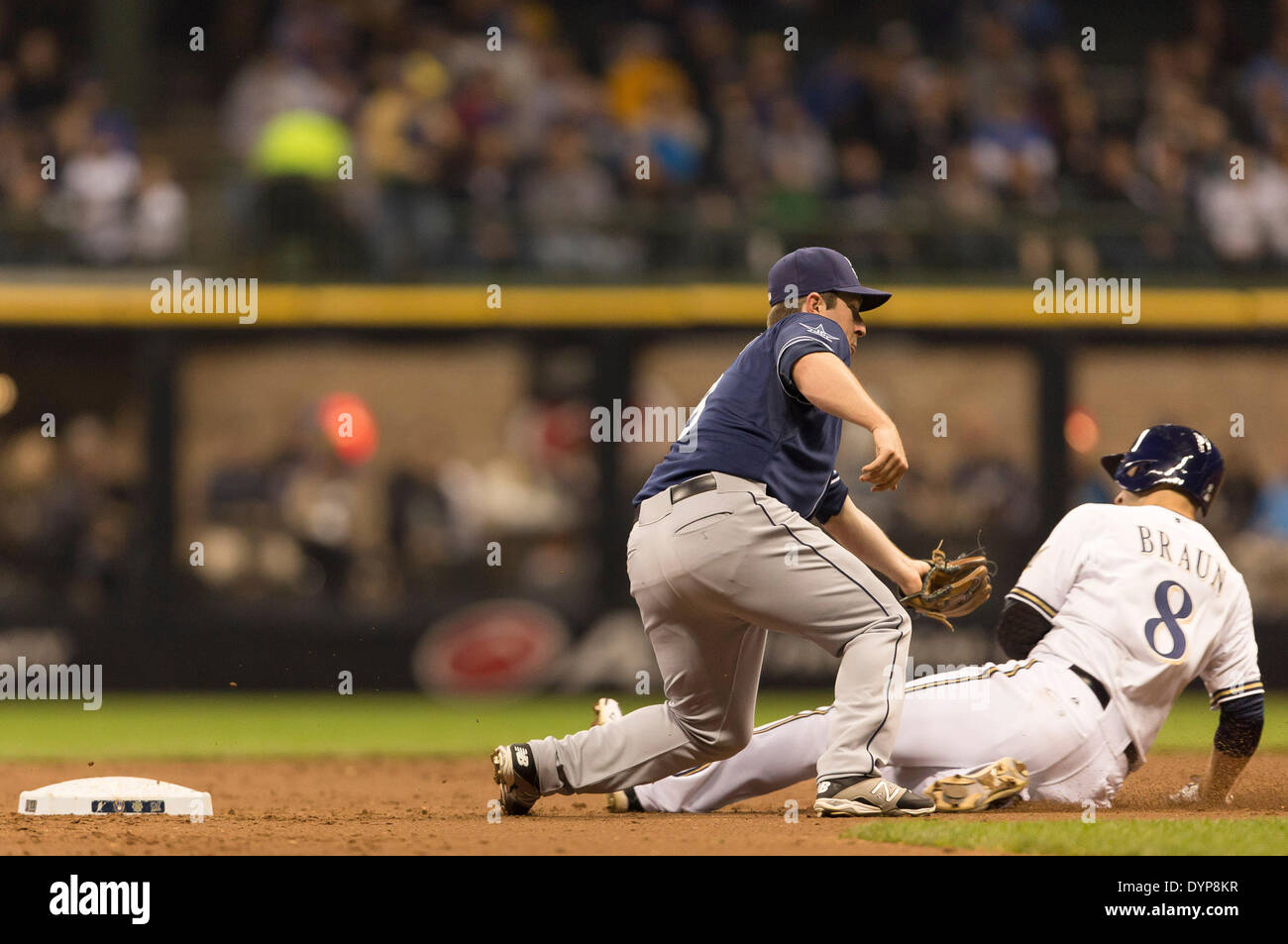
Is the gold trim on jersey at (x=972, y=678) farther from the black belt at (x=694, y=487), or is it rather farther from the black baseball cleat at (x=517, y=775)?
the black baseball cleat at (x=517, y=775)

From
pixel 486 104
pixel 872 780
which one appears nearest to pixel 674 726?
pixel 872 780

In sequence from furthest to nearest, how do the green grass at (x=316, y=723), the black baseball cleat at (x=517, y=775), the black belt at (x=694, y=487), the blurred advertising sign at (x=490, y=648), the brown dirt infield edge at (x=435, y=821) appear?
the blurred advertising sign at (x=490, y=648) → the green grass at (x=316, y=723) → the black baseball cleat at (x=517, y=775) → the black belt at (x=694, y=487) → the brown dirt infield edge at (x=435, y=821)

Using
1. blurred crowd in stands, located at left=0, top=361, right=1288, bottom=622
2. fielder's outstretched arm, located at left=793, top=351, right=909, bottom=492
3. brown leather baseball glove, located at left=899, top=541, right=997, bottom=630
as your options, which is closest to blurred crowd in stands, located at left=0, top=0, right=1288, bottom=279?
blurred crowd in stands, located at left=0, top=361, right=1288, bottom=622

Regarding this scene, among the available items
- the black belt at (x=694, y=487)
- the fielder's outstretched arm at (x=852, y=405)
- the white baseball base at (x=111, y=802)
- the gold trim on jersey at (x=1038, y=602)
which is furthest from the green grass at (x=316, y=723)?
the fielder's outstretched arm at (x=852, y=405)

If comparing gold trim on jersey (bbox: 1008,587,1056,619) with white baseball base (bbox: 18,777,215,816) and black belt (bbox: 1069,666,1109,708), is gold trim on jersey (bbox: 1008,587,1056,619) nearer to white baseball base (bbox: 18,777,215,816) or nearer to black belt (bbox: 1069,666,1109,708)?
black belt (bbox: 1069,666,1109,708)

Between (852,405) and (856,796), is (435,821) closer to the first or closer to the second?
(856,796)

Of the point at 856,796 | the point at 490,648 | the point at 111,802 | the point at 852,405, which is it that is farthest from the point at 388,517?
the point at 852,405

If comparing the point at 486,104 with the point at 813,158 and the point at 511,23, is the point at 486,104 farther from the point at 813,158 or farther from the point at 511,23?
the point at 813,158
